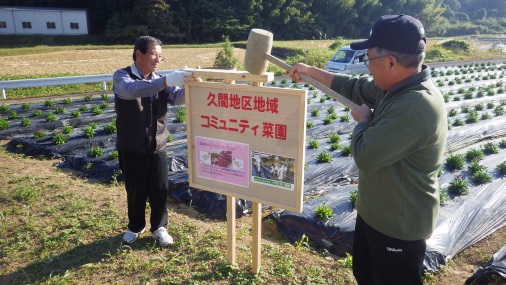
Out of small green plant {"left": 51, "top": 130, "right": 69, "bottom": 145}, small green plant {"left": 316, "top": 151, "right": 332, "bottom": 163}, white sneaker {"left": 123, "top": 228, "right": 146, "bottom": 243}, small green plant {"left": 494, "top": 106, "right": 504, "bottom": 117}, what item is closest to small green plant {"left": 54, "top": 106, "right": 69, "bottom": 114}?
small green plant {"left": 51, "top": 130, "right": 69, "bottom": 145}

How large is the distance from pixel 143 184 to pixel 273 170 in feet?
4.86

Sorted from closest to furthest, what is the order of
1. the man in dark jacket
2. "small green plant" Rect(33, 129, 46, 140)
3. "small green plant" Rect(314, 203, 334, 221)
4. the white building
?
the man in dark jacket → "small green plant" Rect(314, 203, 334, 221) → "small green plant" Rect(33, 129, 46, 140) → the white building

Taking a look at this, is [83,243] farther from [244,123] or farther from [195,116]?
[244,123]

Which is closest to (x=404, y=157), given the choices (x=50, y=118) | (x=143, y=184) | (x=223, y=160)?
(x=223, y=160)

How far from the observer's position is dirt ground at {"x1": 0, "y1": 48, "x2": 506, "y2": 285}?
3.82 m

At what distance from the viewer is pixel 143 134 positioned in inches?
136

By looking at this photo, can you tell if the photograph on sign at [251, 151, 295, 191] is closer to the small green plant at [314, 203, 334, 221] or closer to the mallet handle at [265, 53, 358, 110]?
the mallet handle at [265, 53, 358, 110]

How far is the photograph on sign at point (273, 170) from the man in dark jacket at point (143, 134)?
106cm

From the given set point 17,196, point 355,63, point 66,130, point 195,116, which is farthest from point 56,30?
point 195,116

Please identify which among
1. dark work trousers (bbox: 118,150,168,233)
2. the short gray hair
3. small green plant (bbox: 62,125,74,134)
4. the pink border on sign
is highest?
the short gray hair

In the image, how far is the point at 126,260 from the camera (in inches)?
139

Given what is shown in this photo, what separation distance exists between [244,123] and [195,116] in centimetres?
48

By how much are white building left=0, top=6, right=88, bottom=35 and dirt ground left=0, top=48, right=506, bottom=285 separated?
13199 millimetres

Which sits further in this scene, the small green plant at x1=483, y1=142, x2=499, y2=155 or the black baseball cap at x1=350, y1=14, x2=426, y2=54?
the small green plant at x1=483, y1=142, x2=499, y2=155
